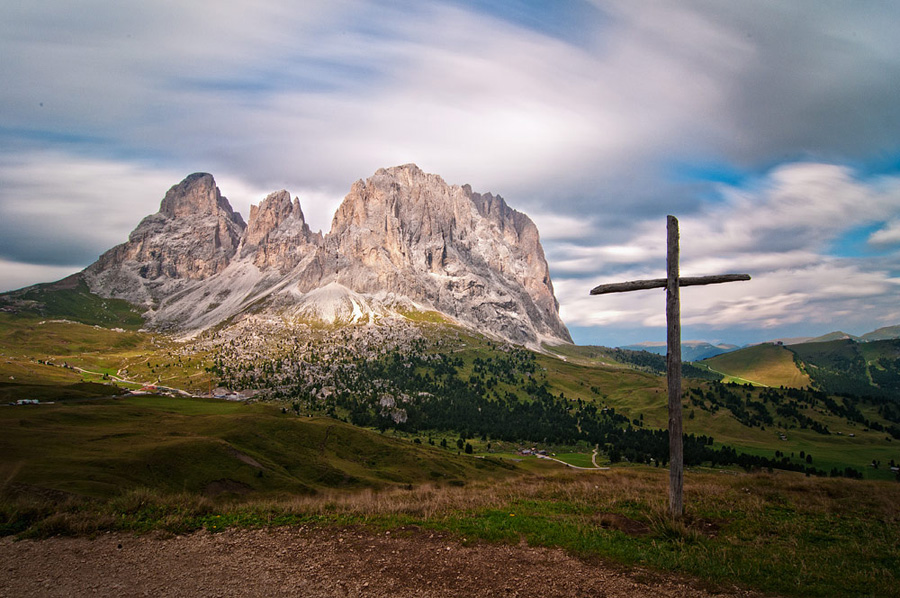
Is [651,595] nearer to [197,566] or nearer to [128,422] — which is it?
[197,566]

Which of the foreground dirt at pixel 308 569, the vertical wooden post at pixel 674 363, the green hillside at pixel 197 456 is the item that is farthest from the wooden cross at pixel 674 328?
the green hillside at pixel 197 456

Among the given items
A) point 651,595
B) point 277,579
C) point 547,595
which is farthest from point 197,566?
point 651,595

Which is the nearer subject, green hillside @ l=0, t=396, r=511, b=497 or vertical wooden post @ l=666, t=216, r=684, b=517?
vertical wooden post @ l=666, t=216, r=684, b=517

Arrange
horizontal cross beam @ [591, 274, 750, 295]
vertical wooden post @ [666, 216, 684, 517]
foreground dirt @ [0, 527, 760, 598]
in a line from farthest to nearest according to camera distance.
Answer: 1. horizontal cross beam @ [591, 274, 750, 295]
2. vertical wooden post @ [666, 216, 684, 517]
3. foreground dirt @ [0, 527, 760, 598]

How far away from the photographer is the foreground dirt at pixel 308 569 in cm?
1200

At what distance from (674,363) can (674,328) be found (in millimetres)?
1551

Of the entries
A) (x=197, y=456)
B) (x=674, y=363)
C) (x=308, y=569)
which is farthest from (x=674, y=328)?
(x=197, y=456)

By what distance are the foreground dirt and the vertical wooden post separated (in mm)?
6519

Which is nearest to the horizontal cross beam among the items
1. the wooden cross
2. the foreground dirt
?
the wooden cross

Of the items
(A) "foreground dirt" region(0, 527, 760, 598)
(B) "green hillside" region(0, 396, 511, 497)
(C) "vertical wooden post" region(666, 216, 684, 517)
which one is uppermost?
(C) "vertical wooden post" region(666, 216, 684, 517)

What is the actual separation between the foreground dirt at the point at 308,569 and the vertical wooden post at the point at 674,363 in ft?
21.4

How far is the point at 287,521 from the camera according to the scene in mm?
18297

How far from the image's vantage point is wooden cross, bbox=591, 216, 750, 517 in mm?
17891

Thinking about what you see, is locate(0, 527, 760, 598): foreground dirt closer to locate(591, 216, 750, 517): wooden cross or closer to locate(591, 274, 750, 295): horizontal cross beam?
locate(591, 216, 750, 517): wooden cross
